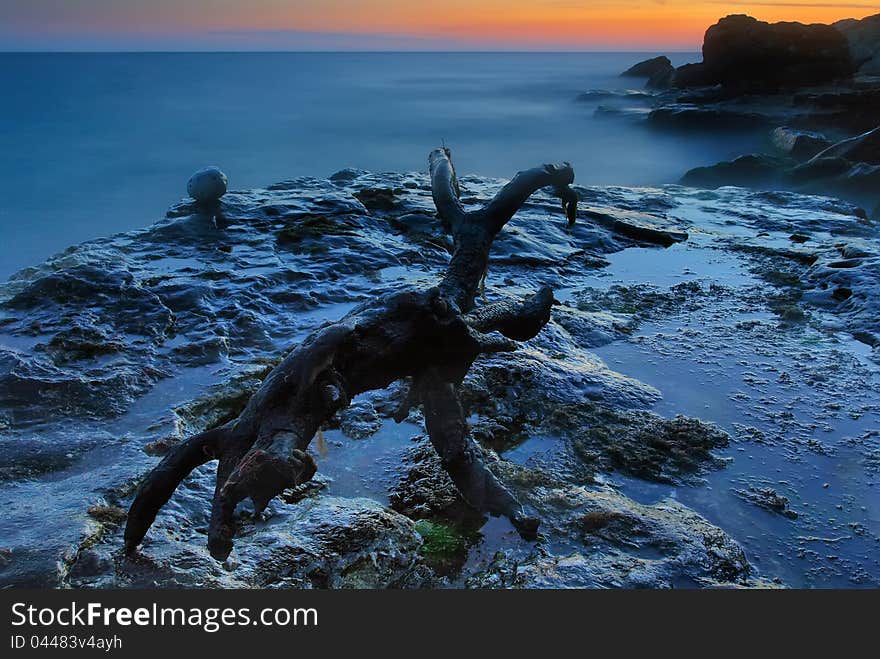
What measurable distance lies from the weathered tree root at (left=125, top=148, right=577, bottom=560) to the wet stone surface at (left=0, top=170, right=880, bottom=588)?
428 mm

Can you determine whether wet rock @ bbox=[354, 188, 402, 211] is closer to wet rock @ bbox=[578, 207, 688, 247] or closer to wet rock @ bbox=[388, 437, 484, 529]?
wet rock @ bbox=[578, 207, 688, 247]

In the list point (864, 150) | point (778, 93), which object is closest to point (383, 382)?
point (864, 150)

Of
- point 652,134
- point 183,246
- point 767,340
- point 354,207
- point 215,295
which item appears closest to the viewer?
point 767,340

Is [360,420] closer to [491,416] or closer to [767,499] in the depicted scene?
[491,416]

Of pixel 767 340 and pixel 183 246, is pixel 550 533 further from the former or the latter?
pixel 183 246

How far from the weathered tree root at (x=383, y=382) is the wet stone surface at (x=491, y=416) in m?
0.43

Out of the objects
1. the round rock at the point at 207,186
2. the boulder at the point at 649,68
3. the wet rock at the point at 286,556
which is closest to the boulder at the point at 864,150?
the round rock at the point at 207,186

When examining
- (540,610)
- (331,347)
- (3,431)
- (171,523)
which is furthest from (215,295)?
(540,610)

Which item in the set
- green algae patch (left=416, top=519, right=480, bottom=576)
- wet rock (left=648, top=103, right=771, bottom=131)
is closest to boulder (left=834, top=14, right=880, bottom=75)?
wet rock (left=648, top=103, right=771, bottom=131)

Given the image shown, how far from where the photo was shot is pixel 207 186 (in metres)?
9.62

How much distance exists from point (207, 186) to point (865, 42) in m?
32.4

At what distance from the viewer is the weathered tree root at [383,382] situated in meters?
2.50

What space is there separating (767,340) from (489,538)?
407 centimetres

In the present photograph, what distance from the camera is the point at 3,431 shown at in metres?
4.29
